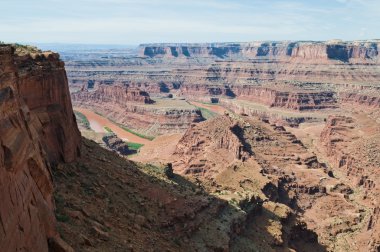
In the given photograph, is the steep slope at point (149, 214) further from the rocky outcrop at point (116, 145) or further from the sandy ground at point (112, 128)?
the sandy ground at point (112, 128)

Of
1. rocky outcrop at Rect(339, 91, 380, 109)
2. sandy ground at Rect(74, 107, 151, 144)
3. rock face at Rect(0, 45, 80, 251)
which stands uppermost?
rock face at Rect(0, 45, 80, 251)

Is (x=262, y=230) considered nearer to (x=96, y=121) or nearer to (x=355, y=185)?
(x=355, y=185)

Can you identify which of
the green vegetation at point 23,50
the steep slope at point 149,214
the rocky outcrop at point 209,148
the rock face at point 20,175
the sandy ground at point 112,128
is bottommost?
the sandy ground at point 112,128

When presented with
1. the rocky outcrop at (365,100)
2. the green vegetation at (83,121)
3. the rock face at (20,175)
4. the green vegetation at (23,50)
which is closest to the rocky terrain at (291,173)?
the green vegetation at (23,50)

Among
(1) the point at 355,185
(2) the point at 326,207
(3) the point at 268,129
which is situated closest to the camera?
(2) the point at 326,207

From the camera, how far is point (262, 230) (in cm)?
4716

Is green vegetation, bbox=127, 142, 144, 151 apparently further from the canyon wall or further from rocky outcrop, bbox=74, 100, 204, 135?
the canyon wall

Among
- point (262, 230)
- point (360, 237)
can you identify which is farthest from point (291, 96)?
point (262, 230)

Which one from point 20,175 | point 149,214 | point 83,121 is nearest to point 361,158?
point 149,214

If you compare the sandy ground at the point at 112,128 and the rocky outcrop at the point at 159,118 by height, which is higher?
the rocky outcrop at the point at 159,118

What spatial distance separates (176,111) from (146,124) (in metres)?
12.8

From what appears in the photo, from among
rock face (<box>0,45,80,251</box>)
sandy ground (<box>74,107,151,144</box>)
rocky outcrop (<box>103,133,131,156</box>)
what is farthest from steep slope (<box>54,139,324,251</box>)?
sandy ground (<box>74,107,151,144</box>)

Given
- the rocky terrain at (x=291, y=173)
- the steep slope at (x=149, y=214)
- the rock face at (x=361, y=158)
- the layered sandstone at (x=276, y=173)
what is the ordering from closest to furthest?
1. the steep slope at (x=149, y=214)
2. the rock face at (x=361, y=158)
3. the rocky terrain at (x=291, y=173)
4. the layered sandstone at (x=276, y=173)

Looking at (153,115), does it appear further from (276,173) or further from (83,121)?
(276,173)
